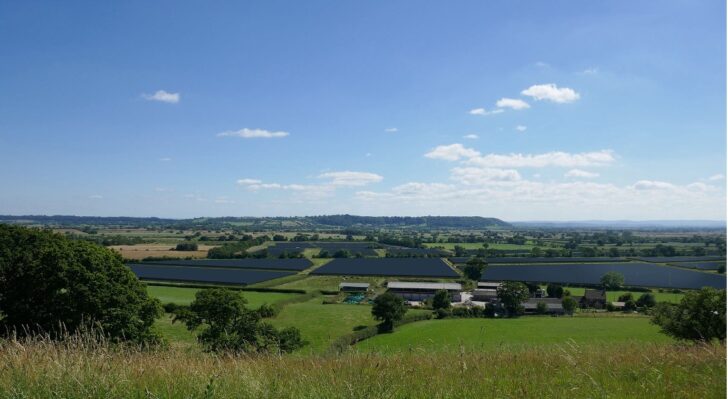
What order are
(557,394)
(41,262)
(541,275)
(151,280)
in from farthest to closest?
(541,275)
(151,280)
(41,262)
(557,394)

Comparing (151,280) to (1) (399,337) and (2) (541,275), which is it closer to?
(1) (399,337)

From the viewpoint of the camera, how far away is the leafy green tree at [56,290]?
19016 millimetres

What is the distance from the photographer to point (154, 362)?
6191 millimetres

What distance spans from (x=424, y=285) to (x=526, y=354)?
191 ft

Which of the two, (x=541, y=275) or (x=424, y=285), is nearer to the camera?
(x=424, y=285)

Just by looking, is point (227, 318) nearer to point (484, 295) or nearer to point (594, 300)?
point (484, 295)

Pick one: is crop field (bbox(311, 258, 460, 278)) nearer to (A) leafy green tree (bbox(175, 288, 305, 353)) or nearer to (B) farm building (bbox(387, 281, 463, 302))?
(B) farm building (bbox(387, 281, 463, 302))

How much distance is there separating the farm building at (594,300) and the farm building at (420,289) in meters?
15.7

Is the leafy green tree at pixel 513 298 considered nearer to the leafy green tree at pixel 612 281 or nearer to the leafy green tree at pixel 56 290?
the leafy green tree at pixel 612 281

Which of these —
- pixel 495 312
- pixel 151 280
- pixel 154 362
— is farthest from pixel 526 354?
pixel 151 280

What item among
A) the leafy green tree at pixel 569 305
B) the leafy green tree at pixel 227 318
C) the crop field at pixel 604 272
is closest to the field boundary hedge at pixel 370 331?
the leafy green tree at pixel 227 318

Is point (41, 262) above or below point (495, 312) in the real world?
above

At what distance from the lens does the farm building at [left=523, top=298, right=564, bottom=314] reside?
52.1 meters

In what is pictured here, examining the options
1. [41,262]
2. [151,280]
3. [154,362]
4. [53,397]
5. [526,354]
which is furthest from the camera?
[151,280]
